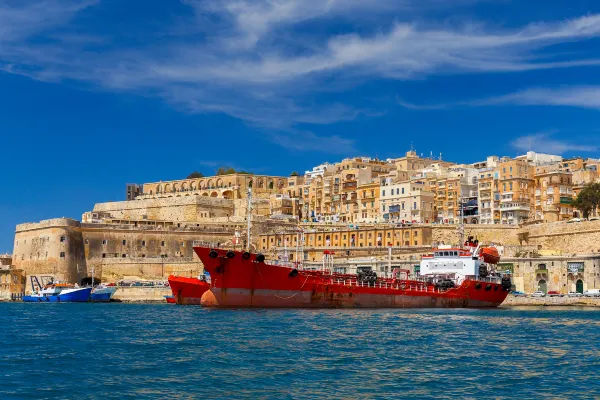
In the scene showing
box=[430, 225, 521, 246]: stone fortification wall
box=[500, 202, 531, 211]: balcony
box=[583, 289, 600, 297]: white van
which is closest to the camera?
box=[583, 289, 600, 297]: white van

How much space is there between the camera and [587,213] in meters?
72.7

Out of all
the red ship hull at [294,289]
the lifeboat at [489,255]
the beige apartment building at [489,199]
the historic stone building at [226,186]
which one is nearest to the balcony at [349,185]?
the historic stone building at [226,186]

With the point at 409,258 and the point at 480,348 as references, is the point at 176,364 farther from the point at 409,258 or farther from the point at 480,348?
the point at 409,258

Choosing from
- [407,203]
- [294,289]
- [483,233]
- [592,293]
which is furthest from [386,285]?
[407,203]

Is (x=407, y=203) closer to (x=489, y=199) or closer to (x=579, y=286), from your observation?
(x=489, y=199)

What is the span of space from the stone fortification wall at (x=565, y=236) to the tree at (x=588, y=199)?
15.3ft

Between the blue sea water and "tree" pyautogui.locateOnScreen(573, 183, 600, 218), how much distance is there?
39.2m

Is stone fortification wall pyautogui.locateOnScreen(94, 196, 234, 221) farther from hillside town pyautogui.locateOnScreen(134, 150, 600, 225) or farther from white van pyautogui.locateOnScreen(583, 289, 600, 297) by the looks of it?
white van pyautogui.locateOnScreen(583, 289, 600, 297)

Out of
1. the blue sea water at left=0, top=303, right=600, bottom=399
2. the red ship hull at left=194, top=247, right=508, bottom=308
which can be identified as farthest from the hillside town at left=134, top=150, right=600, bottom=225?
the blue sea water at left=0, top=303, right=600, bottom=399

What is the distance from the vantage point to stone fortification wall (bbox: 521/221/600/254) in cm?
6519

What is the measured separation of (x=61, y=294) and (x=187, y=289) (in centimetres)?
1631

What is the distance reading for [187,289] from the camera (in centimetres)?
5312

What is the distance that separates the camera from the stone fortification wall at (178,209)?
300 ft

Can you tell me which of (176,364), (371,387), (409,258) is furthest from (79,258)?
(371,387)
